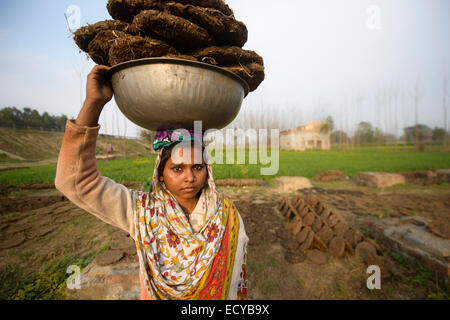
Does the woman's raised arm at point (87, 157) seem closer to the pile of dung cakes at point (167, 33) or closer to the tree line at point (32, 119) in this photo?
the pile of dung cakes at point (167, 33)

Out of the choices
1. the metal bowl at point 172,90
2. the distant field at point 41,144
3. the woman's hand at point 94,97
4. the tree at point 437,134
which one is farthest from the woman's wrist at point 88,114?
the tree at point 437,134

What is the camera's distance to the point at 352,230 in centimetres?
361

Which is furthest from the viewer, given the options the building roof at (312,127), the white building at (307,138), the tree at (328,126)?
the tree at (328,126)

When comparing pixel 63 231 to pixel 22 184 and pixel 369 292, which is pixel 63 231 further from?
pixel 22 184

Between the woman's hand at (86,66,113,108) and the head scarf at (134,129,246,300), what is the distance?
0.35 m

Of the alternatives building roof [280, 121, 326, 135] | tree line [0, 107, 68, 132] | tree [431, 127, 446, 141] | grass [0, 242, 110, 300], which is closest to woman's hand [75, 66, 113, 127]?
grass [0, 242, 110, 300]

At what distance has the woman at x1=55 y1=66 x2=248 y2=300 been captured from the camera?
3.26 ft

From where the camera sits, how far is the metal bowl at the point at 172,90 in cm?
86

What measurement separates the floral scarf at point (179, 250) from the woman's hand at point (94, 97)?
0.41 metres

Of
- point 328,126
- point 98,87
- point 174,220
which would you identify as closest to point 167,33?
point 98,87

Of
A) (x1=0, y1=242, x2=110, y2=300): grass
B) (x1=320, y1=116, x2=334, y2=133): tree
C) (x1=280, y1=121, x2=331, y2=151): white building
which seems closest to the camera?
(x1=0, y1=242, x2=110, y2=300): grass

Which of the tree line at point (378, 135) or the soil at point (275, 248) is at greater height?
the tree line at point (378, 135)

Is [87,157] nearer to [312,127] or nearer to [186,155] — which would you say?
[186,155]

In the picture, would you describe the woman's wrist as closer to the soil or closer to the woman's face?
the woman's face
